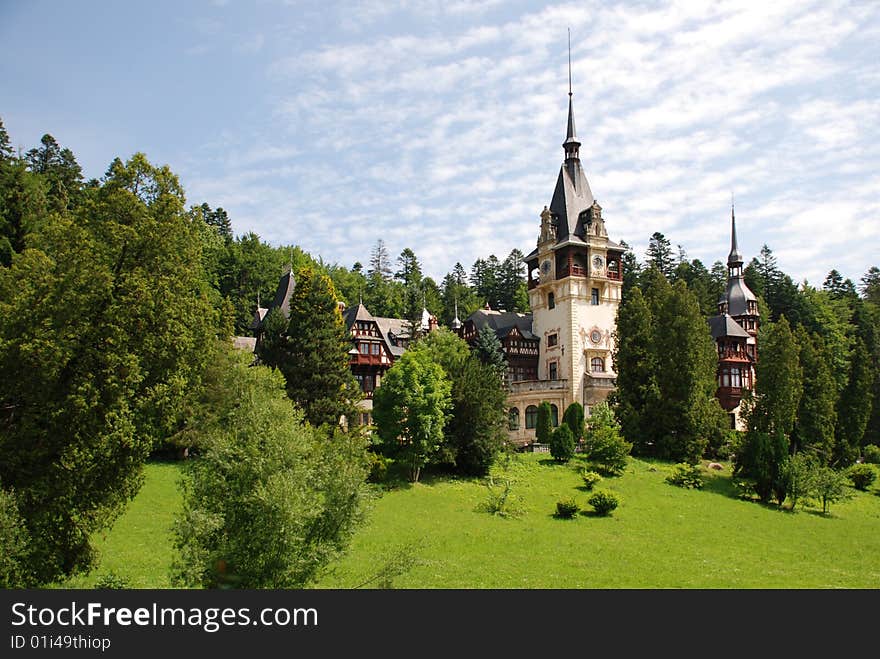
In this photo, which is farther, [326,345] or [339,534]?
[326,345]

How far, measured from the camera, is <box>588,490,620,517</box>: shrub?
3869cm

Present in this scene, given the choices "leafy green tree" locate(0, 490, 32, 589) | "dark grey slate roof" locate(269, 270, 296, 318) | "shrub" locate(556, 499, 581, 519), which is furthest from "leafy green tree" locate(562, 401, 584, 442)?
"leafy green tree" locate(0, 490, 32, 589)

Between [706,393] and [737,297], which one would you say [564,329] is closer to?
[706,393]

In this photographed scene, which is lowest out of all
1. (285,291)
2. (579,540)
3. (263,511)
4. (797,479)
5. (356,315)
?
(579,540)

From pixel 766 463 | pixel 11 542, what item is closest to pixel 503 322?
pixel 766 463

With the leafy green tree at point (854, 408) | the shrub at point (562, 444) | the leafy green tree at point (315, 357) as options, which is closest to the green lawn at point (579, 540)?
the shrub at point (562, 444)

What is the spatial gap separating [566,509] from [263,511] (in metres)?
21.4

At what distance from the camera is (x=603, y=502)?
127 ft

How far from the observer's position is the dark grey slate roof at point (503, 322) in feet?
234

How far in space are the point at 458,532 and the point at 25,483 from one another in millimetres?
16986
